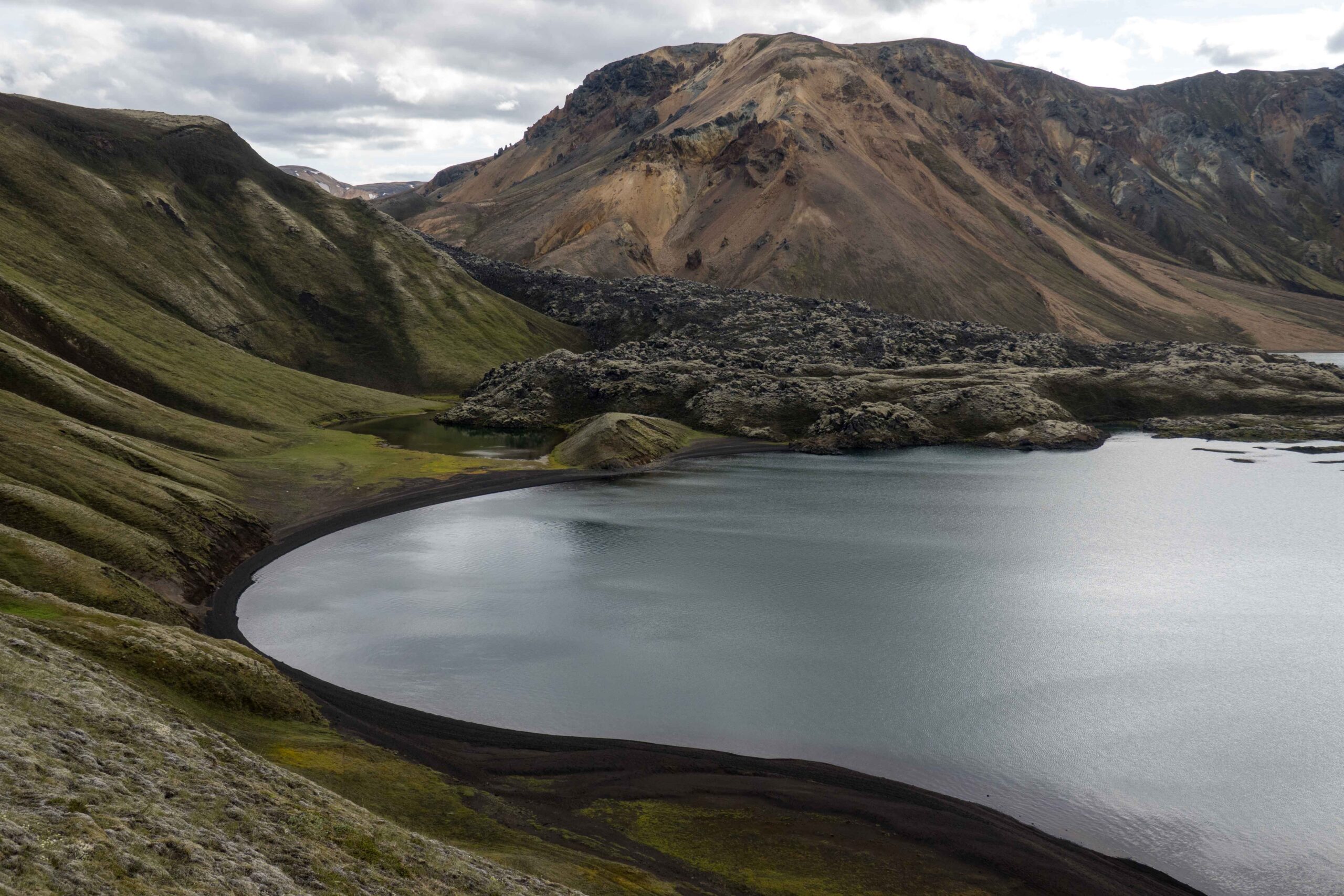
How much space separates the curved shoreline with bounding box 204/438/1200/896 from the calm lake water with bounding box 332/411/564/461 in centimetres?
8584

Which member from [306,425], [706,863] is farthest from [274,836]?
[306,425]

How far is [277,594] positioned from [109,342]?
84567mm

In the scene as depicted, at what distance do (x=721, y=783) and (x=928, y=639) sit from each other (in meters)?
24.7

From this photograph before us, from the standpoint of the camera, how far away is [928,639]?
61.5 m

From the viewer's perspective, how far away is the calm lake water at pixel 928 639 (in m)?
42.3

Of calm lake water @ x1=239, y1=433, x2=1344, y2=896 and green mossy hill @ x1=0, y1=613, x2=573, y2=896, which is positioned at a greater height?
green mossy hill @ x1=0, y1=613, x2=573, y2=896

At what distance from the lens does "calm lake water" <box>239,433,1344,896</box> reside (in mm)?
42312

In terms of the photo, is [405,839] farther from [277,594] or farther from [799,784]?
[277,594]

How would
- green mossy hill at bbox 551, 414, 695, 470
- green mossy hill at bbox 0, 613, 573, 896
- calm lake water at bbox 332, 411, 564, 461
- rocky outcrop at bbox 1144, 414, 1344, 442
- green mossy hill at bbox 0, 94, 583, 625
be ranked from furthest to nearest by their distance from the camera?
rocky outcrop at bbox 1144, 414, 1344, 442, calm lake water at bbox 332, 411, 564, 461, green mossy hill at bbox 551, 414, 695, 470, green mossy hill at bbox 0, 94, 583, 625, green mossy hill at bbox 0, 613, 573, 896

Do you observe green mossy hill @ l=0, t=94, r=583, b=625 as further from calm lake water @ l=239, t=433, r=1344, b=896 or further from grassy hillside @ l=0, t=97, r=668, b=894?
calm lake water @ l=239, t=433, r=1344, b=896

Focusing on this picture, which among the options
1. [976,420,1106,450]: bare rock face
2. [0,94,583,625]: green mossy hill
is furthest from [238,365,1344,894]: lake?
[976,420,1106,450]: bare rock face

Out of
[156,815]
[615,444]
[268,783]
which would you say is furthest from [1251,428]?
[156,815]

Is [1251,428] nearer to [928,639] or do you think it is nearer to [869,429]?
[869,429]

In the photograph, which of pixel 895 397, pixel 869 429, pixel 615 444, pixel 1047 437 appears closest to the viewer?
pixel 615 444
